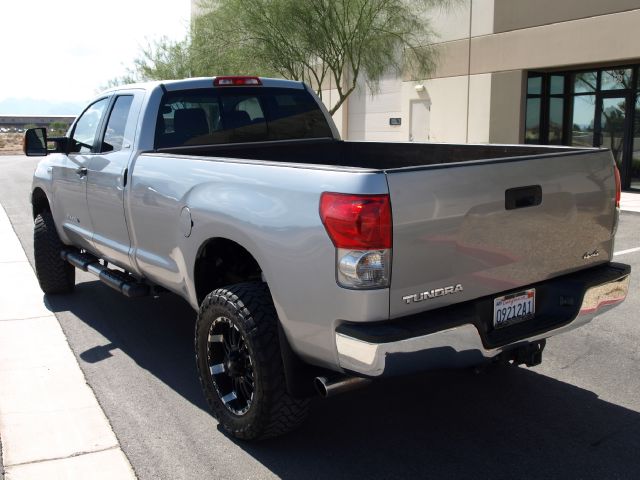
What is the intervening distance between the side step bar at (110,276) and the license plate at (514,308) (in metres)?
2.82

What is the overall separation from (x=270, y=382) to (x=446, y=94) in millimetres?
20497

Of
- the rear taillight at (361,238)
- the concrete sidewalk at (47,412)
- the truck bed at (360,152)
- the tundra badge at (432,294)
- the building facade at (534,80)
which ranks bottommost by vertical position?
the concrete sidewalk at (47,412)

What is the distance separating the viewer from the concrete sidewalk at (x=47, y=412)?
11.8ft

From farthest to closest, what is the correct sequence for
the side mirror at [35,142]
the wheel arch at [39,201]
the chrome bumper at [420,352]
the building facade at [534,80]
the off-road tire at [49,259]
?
1. the building facade at [534,80]
2. the wheel arch at [39,201]
3. the off-road tire at [49,259]
4. the side mirror at [35,142]
5. the chrome bumper at [420,352]

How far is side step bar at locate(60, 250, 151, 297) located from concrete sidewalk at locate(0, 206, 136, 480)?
1.93 feet

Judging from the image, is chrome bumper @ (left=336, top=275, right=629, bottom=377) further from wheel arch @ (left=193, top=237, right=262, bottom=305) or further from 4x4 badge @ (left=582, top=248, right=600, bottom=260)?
wheel arch @ (left=193, top=237, right=262, bottom=305)

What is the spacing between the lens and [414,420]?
408 cm

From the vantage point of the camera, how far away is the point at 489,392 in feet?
14.7

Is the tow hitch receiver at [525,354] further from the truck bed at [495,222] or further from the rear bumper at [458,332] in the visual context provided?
the truck bed at [495,222]

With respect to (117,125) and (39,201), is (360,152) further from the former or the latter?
(39,201)

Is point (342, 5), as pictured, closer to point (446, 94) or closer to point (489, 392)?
point (446, 94)

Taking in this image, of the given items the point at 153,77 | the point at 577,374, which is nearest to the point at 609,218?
the point at 577,374

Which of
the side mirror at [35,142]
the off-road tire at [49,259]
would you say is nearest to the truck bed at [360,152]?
the side mirror at [35,142]

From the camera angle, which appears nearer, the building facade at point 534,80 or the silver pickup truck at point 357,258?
the silver pickup truck at point 357,258
